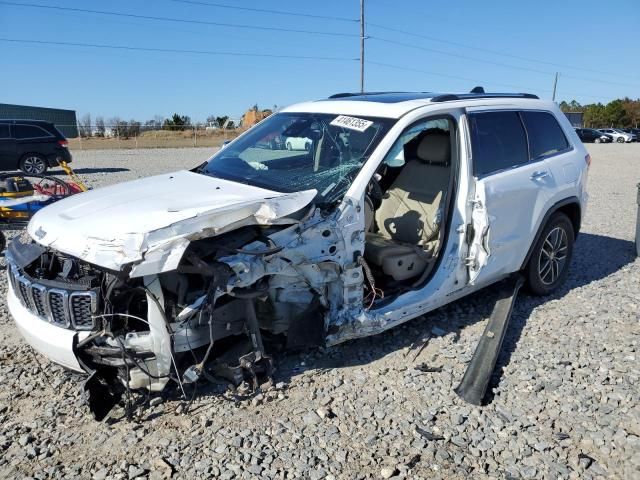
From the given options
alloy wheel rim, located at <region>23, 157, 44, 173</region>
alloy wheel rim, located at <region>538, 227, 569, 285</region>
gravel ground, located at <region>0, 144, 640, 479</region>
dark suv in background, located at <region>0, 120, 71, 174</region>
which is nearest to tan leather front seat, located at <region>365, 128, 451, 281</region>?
gravel ground, located at <region>0, 144, 640, 479</region>

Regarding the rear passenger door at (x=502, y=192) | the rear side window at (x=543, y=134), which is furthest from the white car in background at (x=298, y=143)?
the rear side window at (x=543, y=134)

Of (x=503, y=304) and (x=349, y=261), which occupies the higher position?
(x=349, y=261)

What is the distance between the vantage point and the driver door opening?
402 cm

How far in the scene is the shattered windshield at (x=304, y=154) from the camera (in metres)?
3.66

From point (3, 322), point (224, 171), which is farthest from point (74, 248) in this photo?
point (3, 322)

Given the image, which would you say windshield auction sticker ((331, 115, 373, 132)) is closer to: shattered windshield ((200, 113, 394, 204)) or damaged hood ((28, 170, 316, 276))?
shattered windshield ((200, 113, 394, 204))

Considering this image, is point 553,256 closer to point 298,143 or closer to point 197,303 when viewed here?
point 298,143

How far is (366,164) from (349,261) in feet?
2.34

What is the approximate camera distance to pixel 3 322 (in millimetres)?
4453

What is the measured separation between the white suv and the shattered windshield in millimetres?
16

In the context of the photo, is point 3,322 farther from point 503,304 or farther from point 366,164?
point 503,304

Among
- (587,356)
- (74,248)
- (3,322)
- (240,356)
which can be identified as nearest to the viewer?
(74,248)

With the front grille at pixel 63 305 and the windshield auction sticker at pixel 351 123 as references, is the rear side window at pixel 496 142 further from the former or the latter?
the front grille at pixel 63 305

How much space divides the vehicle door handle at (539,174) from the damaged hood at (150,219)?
227 cm
